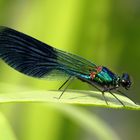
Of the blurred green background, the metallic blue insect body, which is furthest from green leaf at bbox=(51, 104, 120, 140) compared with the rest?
the metallic blue insect body

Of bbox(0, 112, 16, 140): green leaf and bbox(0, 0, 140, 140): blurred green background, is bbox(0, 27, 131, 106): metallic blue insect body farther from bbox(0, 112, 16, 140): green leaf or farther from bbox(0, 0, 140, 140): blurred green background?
bbox(0, 112, 16, 140): green leaf

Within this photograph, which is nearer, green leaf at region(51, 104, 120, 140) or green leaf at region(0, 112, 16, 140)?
green leaf at region(0, 112, 16, 140)

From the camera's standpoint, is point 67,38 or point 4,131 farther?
point 67,38

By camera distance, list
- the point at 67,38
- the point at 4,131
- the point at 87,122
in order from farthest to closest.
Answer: the point at 67,38 < the point at 87,122 < the point at 4,131

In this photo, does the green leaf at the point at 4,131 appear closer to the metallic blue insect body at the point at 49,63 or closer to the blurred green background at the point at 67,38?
the blurred green background at the point at 67,38

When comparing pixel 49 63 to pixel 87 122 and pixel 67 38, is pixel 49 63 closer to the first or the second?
pixel 67 38

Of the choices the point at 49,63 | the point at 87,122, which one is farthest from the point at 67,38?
the point at 87,122

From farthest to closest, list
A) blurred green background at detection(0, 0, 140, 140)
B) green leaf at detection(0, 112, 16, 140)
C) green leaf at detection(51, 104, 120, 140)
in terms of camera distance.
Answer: blurred green background at detection(0, 0, 140, 140) → green leaf at detection(51, 104, 120, 140) → green leaf at detection(0, 112, 16, 140)
